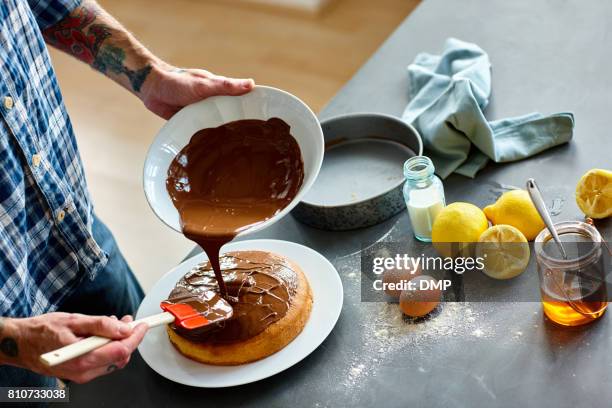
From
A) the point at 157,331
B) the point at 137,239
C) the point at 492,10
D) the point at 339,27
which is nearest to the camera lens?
the point at 157,331

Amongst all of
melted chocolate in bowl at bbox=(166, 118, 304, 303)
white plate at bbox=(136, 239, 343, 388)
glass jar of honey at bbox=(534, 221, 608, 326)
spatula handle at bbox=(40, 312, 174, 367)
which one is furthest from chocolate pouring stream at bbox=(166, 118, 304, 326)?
glass jar of honey at bbox=(534, 221, 608, 326)

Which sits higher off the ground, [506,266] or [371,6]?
[506,266]

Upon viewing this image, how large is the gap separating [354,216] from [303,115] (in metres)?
0.27

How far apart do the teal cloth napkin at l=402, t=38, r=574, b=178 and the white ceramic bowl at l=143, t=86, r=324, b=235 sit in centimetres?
38

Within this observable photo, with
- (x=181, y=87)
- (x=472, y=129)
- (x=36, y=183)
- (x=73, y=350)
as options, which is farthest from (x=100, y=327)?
(x=472, y=129)

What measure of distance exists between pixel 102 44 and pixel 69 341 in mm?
754

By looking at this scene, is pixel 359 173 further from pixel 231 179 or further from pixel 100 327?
pixel 100 327

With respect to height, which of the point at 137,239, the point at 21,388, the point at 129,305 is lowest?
the point at 137,239

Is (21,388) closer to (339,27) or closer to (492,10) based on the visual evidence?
(492,10)

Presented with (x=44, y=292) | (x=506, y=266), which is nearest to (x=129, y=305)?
(x=44, y=292)

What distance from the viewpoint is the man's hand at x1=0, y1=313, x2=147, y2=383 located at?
1148mm

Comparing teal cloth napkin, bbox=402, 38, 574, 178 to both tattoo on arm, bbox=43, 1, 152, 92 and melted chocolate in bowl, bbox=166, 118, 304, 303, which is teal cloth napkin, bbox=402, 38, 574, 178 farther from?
tattoo on arm, bbox=43, 1, 152, 92

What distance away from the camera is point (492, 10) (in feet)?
6.58

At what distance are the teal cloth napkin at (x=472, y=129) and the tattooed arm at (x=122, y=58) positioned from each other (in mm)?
508
